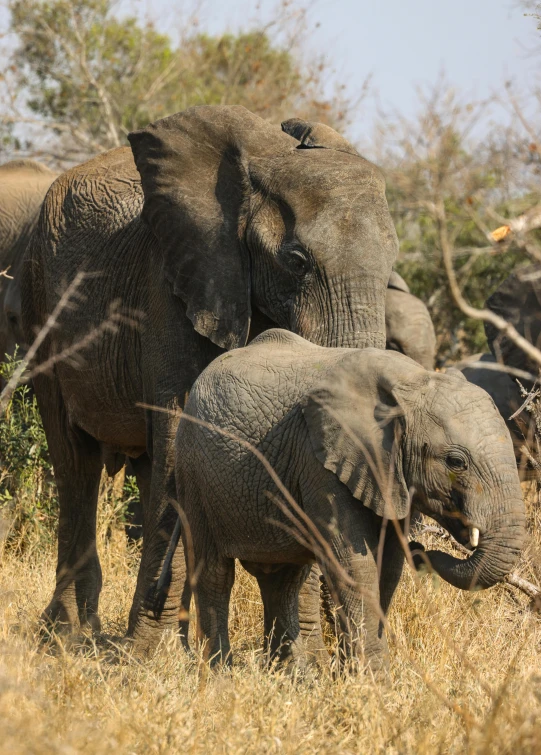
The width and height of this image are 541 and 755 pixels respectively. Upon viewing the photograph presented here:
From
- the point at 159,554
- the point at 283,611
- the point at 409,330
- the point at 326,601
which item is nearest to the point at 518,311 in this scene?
the point at 409,330

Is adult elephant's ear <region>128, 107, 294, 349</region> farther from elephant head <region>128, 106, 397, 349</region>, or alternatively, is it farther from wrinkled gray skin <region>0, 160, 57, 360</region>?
wrinkled gray skin <region>0, 160, 57, 360</region>

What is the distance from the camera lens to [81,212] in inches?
239

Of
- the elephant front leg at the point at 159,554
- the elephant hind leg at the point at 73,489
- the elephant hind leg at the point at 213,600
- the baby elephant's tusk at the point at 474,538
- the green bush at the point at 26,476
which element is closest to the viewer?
the baby elephant's tusk at the point at 474,538

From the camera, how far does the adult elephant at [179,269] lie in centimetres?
490

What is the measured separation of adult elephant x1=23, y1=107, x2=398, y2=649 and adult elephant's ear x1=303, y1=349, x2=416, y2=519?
57cm

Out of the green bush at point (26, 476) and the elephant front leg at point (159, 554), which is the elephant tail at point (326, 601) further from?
the green bush at point (26, 476)

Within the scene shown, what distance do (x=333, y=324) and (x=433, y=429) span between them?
2.83 ft

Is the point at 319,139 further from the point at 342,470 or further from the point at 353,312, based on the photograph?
the point at 342,470

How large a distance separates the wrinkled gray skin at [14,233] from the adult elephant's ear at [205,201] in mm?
3304

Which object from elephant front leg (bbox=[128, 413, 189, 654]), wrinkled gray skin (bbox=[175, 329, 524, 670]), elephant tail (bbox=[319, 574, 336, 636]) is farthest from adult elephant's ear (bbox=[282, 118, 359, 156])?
elephant tail (bbox=[319, 574, 336, 636])

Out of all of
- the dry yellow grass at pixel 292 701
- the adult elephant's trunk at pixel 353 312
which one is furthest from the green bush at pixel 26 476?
the adult elephant's trunk at pixel 353 312

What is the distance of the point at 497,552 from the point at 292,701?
2.53ft

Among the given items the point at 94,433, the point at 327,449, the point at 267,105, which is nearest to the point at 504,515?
the point at 327,449

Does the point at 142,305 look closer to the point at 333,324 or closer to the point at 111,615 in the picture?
the point at 333,324
